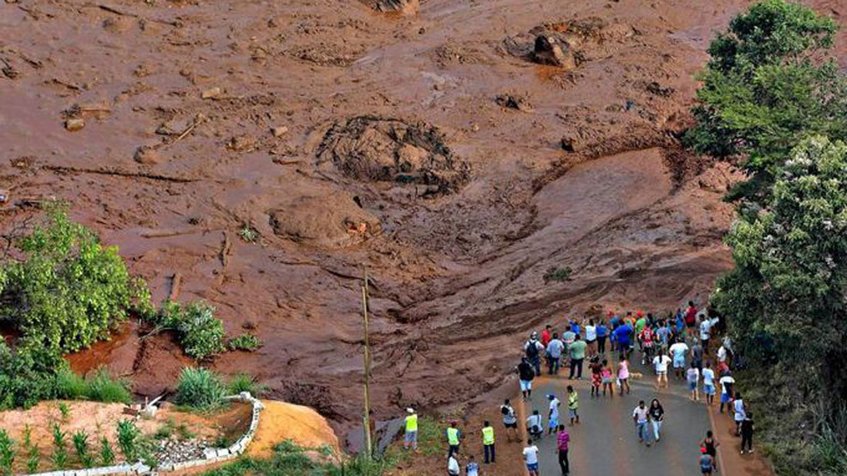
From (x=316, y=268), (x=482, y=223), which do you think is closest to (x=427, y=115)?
(x=482, y=223)

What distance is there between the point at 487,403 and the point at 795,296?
295 inches

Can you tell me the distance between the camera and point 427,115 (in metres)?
39.8

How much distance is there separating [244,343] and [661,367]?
10.8 metres

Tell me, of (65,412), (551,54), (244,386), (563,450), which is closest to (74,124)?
(244,386)

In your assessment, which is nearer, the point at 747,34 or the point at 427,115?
the point at 747,34

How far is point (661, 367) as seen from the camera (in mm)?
25109

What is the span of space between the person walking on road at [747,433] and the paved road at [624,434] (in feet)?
3.08

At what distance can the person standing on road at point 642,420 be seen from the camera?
23.3m

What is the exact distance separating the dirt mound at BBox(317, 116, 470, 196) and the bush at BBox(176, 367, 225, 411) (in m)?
12.4

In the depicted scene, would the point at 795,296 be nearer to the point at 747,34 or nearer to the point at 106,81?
the point at 747,34

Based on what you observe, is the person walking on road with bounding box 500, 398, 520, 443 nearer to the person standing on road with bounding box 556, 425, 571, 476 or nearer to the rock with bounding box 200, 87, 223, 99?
the person standing on road with bounding box 556, 425, 571, 476

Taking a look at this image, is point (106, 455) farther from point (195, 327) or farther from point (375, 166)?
point (375, 166)

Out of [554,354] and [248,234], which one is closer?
[554,354]

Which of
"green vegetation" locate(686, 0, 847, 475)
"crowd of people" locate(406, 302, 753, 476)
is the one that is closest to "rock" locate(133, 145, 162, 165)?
"crowd of people" locate(406, 302, 753, 476)
